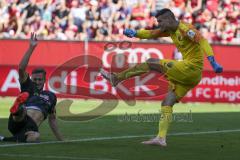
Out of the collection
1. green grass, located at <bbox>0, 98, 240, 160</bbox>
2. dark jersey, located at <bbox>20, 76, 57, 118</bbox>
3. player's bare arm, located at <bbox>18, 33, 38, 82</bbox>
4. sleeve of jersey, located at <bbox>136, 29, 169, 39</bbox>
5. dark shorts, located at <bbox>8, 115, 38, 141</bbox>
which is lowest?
green grass, located at <bbox>0, 98, 240, 160</bbox>

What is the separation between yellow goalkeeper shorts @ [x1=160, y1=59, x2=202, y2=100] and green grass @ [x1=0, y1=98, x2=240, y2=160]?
3.24 feet

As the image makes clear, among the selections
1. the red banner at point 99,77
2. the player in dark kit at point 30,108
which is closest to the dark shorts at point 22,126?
the player in dark kit at point 30,108

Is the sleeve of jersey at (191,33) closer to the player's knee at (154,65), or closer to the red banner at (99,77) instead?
the player's knee at (154,65)

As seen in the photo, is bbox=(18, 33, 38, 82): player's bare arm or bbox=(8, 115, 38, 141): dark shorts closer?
bbox=(18, 33, 38, 82): player's bare arm

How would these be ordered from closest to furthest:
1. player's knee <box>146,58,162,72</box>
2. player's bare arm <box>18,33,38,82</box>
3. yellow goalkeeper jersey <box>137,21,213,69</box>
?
player's bare arm <box>18,33,38,82</box> → yellow goalkeeper jersey <box>137,21,213,69</box> → player's knee <box>146,58,162,72</box>

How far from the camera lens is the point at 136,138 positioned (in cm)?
A: 1505

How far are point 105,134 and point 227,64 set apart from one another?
11.2 meters

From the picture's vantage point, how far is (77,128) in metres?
17.1

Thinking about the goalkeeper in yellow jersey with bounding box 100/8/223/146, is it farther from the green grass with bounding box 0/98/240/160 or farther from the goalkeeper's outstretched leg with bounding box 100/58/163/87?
the green grass with bounding box 0/98/240/160

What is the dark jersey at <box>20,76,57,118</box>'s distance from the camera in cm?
1369

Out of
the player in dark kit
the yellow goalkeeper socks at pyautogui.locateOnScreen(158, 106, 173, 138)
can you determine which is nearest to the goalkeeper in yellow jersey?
the yellow goalkeeper socks at pyautogui.locateOnScreen(158, 106, 173, 138)

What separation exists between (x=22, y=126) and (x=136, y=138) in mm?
2528

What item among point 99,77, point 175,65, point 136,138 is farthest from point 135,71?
point 99,77

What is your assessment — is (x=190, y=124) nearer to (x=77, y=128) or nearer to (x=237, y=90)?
(x=77, y=128)
